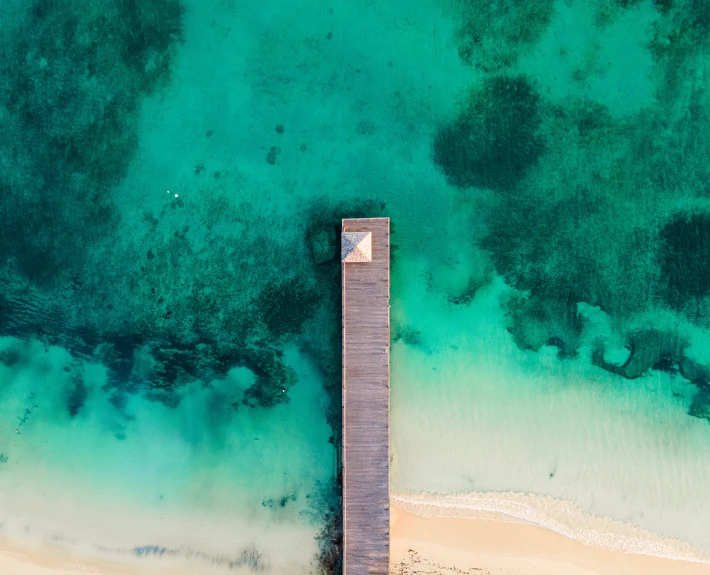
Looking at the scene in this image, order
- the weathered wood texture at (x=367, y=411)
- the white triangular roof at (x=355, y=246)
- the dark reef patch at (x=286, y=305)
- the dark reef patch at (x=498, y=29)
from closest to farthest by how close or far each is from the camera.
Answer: the white triangular roof at (x=355, y=246)
the weathered wood texture at (x=367, y=411)
the dark reef patch at (x=498, y=29)
the dark reef patch at (x=286, y=305)

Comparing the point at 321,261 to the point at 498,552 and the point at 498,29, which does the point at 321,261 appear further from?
the point at 498,552

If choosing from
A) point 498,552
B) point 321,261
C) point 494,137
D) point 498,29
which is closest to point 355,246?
point 321,261

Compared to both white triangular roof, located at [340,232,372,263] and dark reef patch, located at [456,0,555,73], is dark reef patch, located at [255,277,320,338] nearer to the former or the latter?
white triangular roof, located at [340,232,372,263]

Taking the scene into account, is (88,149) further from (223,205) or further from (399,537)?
(399,537)

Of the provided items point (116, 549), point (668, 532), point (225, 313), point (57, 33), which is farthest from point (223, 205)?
point (668, 532)

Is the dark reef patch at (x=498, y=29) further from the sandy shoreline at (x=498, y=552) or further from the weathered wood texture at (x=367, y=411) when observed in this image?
the sandy shoreline at (x=498, y=552)

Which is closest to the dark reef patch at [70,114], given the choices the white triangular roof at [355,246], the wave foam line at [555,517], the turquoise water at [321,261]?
the turquoise water at [321,261]
